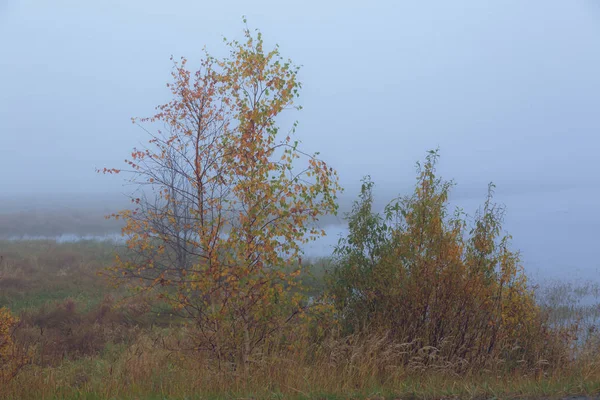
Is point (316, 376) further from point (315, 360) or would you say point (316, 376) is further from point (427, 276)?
point (427, 276)

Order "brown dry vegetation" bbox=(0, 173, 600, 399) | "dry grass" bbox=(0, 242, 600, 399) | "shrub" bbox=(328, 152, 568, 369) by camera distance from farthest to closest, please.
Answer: "shrub" bbox=(328, 152, 568, 369), "brown dry vegetation" bbox=(0, 173, 600, 399), "dry grass" bbox=(0, 242, 600, 399)

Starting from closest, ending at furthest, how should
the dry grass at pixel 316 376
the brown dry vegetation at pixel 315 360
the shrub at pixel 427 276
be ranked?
the dry grass at pixel 316 376
the brown dry vegetation at pixel 315 360
the shrub at pixel 427 276

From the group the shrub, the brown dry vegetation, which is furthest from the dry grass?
the shrub

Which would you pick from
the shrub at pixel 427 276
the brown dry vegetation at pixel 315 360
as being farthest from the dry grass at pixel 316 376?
the shrub at pixel 427 276

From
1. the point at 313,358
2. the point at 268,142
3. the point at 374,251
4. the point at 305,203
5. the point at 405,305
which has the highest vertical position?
the point at 268,142

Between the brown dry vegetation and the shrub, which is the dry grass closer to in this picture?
the brown dry vegetation

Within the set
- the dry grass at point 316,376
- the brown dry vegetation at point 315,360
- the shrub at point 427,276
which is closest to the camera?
the dry grass at point 316,376

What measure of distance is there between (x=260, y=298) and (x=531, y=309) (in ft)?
25.8

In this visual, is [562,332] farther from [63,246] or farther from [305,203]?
[63,246]

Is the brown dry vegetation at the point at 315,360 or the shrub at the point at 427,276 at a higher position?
the shrub at the point at 427,276

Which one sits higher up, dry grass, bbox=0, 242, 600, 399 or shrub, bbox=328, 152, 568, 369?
shrub, bbox=328, 152, 568, 369

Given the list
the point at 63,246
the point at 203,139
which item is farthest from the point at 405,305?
the point at 63,246

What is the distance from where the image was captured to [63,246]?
33938 mm

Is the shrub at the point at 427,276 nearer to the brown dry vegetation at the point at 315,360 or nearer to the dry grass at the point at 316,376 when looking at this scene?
the brown dry vegetation at the point at 315,360
